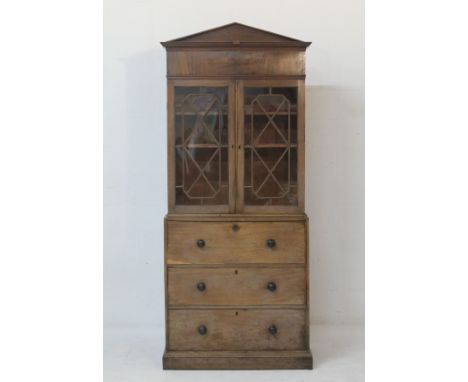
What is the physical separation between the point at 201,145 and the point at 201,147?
0.4 inches

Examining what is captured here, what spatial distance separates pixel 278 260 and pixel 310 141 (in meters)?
0.91

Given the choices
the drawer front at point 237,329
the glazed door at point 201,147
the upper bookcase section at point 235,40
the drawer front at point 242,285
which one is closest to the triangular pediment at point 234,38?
the upper bookcase section at point 235,40

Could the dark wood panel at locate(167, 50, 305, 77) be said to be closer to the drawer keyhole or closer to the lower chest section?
the lower chest section

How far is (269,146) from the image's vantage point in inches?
118

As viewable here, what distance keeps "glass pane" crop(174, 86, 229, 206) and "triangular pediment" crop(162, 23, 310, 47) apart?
23 centimetres

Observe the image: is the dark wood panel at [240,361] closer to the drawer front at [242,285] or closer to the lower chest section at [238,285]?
the lower chest section at [238,285]

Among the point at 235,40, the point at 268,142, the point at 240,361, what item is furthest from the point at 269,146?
the point at 240,361

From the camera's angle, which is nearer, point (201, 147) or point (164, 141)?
point (201, 147)

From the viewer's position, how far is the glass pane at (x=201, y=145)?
2992mm

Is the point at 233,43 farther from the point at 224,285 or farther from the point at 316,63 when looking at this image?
the point at 224,285

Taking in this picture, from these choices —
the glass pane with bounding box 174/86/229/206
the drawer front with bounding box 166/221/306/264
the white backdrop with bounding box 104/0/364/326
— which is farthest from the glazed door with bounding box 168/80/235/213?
the white backdrop with bounding box 104/0/364/326

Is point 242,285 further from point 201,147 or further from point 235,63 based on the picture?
point 235,63

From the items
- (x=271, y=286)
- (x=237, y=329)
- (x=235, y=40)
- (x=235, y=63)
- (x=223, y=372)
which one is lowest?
(x=223, y=372)

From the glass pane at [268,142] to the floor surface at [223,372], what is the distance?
0.89 metres
